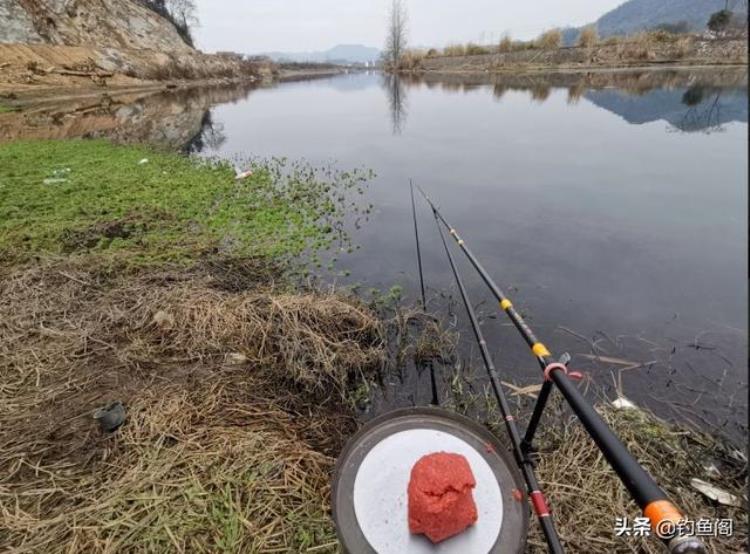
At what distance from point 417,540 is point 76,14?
194 feet

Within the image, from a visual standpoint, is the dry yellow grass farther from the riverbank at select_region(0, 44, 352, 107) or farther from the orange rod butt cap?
the riverbank at select_region(0, 44, 352, 107)

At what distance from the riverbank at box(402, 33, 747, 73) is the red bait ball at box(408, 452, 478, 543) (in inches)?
1561

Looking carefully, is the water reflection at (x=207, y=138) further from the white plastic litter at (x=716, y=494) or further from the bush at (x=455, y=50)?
the bush at (x=455, y=50)

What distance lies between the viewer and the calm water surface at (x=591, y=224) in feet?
4.68

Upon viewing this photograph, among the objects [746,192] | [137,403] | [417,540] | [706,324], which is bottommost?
[706,324]

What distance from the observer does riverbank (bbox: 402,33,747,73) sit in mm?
37594

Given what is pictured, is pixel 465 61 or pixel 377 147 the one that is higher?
pixel 465 61

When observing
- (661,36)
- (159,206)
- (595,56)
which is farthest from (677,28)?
(159,206)

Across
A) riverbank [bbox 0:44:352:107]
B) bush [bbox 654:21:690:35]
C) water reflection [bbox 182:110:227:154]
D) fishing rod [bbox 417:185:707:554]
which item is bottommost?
water reflection [bbox 182:110:227:154]

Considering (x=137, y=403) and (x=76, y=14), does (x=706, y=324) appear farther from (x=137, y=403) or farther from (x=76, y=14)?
(x=76, y=14)

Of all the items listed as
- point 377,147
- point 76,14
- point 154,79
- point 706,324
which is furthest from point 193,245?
point 76,14

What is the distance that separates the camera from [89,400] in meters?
3.70

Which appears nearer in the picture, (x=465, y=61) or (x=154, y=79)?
(x=154, y=79)

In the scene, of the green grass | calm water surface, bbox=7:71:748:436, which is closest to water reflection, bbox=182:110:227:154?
calm water surface, bbox=7:71:748:436
